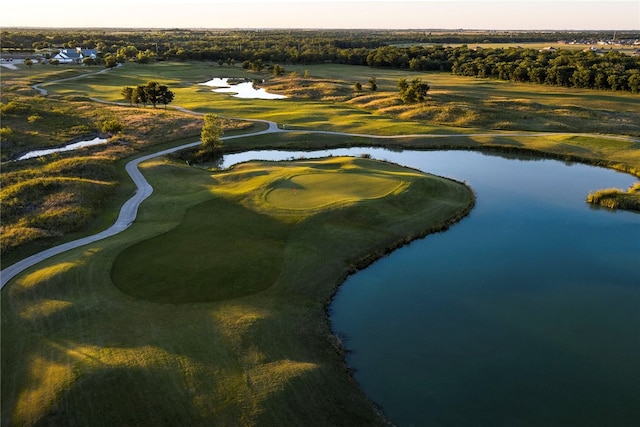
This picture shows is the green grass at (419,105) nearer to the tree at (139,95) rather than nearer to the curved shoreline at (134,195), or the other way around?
the curved shoreline at (134,195)

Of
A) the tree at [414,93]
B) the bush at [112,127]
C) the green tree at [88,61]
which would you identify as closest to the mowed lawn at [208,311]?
the bush at [112,127]

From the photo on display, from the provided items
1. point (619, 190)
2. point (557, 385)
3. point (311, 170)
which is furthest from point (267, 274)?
point (619, 190)

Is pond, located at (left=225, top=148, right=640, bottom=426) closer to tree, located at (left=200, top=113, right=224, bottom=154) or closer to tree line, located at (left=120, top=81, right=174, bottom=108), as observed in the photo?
tree, located at (left=200, top=113, right=224, bottom=154)

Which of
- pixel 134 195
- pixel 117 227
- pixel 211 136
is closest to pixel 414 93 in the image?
pixel 211 136

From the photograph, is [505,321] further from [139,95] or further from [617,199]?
[139,95]

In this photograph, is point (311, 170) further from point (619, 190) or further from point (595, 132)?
point (595, 132)

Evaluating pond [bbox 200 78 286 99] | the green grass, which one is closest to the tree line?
the green grass
